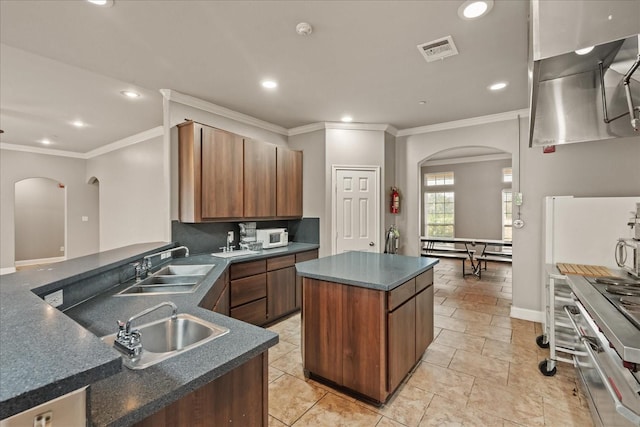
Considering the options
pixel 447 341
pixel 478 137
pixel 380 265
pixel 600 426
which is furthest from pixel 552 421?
pixel 478 137

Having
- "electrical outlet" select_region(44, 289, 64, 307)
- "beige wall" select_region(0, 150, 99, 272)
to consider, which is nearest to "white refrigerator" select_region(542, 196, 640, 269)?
"electrical outlet" select_region(44, 289, 64, 307)

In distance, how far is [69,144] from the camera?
19.9 ft

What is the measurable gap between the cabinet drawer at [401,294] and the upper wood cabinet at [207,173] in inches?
89.2

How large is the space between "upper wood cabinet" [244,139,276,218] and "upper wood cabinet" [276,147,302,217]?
0.34 ft

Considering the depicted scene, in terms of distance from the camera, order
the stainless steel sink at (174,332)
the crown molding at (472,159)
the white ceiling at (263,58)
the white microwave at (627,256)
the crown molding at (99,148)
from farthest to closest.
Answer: the crown molding at (472,159) < the crown molding at (99,148) < the white microwave at (627,256) < the white ceiling at (263,58) < the stainless steel sink at (174,332)

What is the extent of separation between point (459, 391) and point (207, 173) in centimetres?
321

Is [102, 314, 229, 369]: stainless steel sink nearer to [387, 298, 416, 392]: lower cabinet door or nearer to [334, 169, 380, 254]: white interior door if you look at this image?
[387, 298, 416, 392]: lower cabinet door

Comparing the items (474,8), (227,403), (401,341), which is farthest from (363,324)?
(474,8)

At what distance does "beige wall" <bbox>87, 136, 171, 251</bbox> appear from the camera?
16.3ft

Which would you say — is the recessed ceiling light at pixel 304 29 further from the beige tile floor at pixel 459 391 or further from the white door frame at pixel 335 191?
the beige tile floor at pixel 459 391

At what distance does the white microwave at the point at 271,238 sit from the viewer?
3.92m

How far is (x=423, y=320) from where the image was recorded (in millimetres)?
2627

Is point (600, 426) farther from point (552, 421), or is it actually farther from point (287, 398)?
point (287, 398)

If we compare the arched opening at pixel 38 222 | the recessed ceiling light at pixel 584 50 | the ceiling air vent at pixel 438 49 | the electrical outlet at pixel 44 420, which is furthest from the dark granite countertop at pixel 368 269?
the arched opening at pixel 38 222
